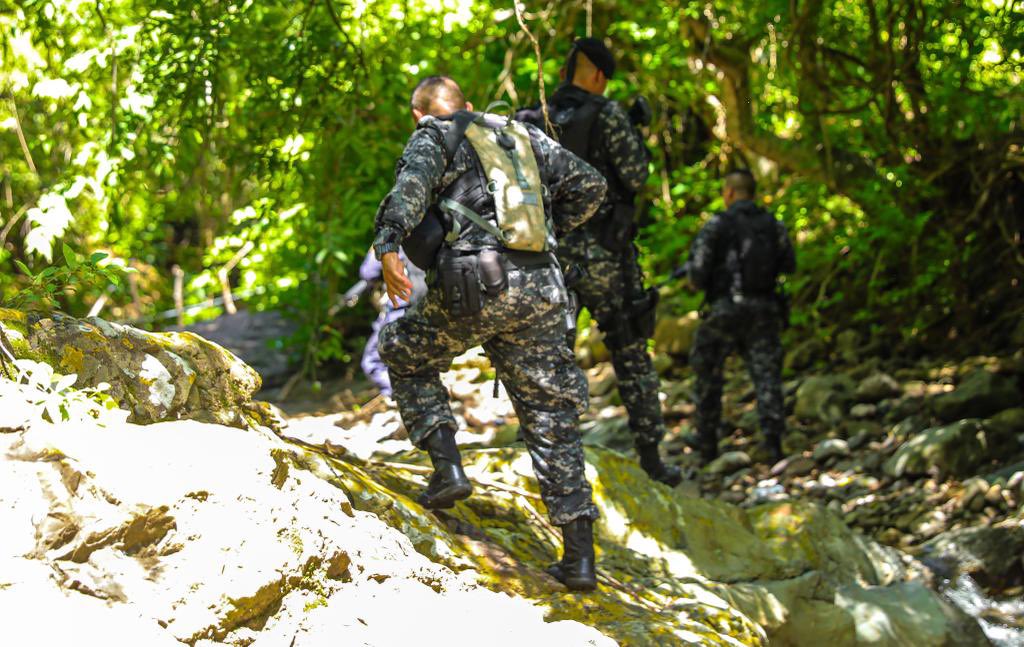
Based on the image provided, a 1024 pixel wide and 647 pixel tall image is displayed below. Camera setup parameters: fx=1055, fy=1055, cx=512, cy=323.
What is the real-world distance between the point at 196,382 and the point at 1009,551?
15.4 ft

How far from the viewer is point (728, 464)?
8047 mm

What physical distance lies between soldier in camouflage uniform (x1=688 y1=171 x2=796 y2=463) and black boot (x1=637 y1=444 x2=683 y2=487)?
2.19m

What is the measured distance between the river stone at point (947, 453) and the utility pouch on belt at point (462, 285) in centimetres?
470

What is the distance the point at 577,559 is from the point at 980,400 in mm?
5270

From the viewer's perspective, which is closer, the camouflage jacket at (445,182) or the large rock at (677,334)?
the camouflage jacket at (445,182)

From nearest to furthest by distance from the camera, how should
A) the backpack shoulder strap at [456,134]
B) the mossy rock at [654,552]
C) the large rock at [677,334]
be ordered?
the mossy rock at [654,552], the backpack shoulder strap at [456,134], the large rock at [677,334]

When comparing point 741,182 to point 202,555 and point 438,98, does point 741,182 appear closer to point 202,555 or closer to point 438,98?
point 438,98

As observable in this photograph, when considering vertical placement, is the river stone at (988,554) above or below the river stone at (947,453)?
below

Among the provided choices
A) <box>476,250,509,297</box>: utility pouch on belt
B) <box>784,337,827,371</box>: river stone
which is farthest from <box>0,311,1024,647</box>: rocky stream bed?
<box>784,337,827,371</box>: river stone

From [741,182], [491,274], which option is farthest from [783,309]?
[491,274]

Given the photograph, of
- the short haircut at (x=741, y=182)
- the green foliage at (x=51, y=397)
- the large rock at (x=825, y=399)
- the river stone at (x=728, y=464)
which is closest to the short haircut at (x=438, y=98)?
the green foliage at (x=51, y=397)

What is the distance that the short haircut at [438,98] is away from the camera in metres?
4.24

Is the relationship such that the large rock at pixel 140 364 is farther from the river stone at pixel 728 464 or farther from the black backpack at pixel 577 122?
the river stone at pixel 728 464

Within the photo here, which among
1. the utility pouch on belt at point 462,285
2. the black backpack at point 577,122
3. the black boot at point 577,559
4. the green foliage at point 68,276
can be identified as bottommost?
the black boot at point 577,559
